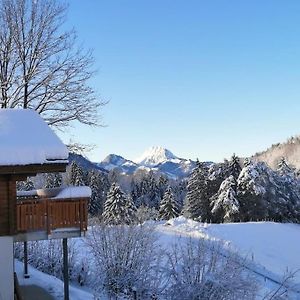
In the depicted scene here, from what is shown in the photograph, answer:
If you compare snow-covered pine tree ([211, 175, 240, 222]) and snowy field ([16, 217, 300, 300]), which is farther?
snow-covered pine tree ([211, 175, 240, 222])

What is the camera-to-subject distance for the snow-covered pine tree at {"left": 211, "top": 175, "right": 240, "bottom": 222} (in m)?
45.4

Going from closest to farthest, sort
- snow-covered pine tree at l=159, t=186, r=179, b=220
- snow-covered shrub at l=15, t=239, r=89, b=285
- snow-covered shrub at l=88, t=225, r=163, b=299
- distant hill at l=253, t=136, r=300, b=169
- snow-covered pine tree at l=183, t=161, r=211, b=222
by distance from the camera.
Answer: snow-covered shrub at l=88, t=225, r=163, b=299
snow-covered shrub at l=15, t=239, r=89, b=285
snow-covered pine tree at l=183, t=161, r=211, b=222
snow-covered pine tree at l=159, t=186, r=179, b=220
distant hill at l=253, t=136, r=300, b=169

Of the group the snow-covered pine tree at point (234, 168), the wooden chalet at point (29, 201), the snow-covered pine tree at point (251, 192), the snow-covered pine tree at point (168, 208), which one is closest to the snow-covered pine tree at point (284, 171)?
the snow-covered pine tree at point (234, 168)

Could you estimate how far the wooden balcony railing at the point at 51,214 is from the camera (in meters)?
12.3

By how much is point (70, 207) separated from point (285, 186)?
140 ft

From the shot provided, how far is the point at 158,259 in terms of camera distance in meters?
16.6

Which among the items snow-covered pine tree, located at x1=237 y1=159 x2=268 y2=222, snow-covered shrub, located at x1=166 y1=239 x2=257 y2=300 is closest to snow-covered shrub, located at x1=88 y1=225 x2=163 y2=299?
snow-covered shrub, located at x1=166 y1=239 x2=257 y2=300

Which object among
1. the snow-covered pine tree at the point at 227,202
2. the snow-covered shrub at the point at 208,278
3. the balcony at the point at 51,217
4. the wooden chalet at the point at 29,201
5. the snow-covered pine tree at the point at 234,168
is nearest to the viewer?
the wooden chalet at the point at 29,201

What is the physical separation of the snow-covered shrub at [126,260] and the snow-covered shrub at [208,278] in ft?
3.85

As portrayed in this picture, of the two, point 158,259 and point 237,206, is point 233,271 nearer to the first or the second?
point 158,259

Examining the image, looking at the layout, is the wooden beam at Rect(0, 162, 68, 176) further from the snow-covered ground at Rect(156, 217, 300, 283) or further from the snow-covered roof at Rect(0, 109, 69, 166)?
the snow-covered ground at Rect(156, 217, 300, 283)

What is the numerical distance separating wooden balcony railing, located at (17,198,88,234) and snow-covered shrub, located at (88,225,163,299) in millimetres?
4484

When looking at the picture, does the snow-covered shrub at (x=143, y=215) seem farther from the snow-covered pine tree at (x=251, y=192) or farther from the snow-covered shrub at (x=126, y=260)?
the snow-covered pine tree at (x=251, y=192)

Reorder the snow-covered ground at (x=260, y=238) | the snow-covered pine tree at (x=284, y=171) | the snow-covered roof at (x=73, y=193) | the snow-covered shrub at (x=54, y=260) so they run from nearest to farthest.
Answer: the snow-covered roof at (x=73, y=193) → the snow-covered shrub at (x=54, y=260) → the snow-covered ground at (x=260, y=238) → the snow-covered pine tree at (x=284, y=171)
